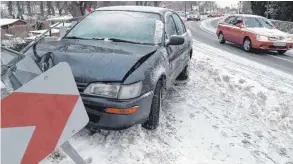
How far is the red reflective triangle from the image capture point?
158 cm

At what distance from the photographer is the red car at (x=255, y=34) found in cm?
1209

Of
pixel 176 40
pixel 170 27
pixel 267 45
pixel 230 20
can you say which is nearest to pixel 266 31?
pixel 267 45

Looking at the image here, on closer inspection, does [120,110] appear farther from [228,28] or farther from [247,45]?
[228,28]

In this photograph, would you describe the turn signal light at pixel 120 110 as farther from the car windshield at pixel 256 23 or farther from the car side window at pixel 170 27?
the car windshield at pixel 256 23

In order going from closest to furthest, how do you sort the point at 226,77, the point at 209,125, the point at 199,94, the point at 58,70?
the point at 58,70
the point at 209,125
the point at 199,94
the point at 226,77

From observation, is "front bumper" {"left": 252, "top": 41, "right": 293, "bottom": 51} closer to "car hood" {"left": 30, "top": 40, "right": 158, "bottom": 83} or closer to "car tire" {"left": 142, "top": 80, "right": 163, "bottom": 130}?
"car hood" {"left": 30, "top": 40, "right": 158, "bottom": 83}

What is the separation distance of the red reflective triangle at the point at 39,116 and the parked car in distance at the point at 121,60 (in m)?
1.18

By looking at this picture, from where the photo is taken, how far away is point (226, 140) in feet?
12.8

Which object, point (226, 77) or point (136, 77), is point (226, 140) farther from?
point (226, 77)

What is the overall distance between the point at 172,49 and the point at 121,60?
1469 millimetres

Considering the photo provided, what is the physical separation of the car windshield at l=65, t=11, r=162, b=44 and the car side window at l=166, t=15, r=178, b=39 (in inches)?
9.2

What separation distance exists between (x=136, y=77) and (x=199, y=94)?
2.76 metres

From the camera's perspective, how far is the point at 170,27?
5.01 metres

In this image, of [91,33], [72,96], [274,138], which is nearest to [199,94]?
[274,138]
